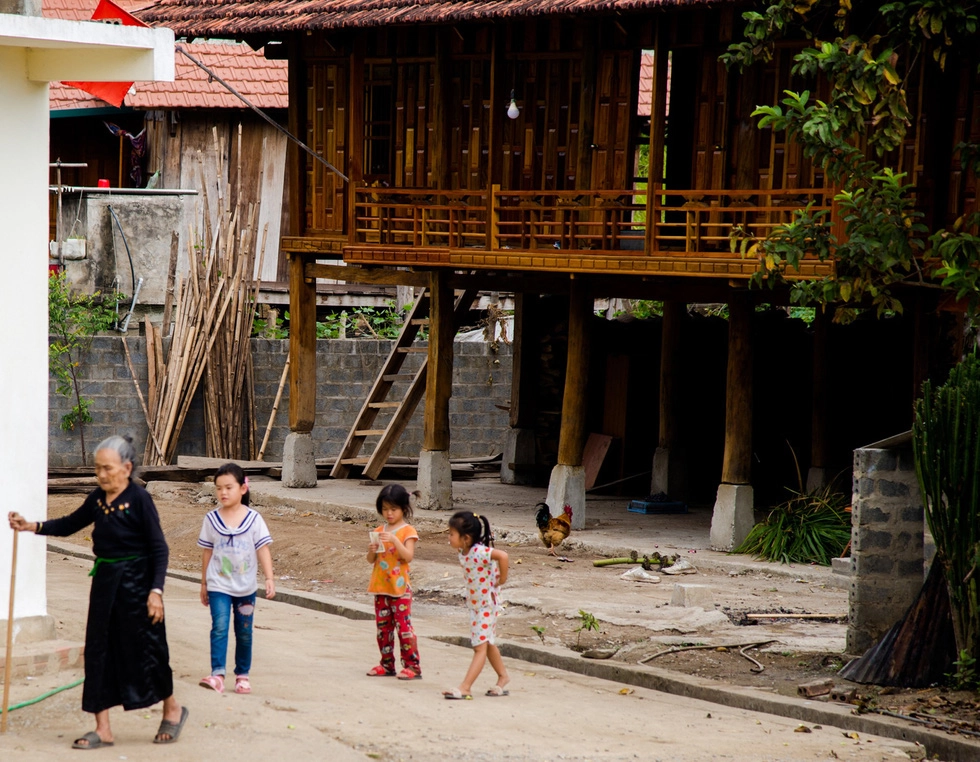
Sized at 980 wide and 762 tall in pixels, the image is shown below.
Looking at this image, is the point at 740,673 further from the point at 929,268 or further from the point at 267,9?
the point at 267,9

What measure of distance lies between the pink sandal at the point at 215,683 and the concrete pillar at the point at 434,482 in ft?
29.4

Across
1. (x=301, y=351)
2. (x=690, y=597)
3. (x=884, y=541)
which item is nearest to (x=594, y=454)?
(x=301, y=351)

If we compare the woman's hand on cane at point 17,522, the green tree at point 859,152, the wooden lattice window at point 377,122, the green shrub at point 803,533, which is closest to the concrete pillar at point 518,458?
the wooden lattice window at point 377,122

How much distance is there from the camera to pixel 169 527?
640 inches

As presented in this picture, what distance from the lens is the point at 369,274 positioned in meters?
17.6

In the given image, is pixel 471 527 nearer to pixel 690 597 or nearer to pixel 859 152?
pixel 690 597

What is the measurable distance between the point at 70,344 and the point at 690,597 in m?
11.1

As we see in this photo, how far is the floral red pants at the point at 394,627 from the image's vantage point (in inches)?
320

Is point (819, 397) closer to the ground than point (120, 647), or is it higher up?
higher up

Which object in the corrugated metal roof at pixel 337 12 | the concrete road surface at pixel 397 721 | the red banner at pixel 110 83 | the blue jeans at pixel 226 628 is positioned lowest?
the concrete road surface at pixel 397 721

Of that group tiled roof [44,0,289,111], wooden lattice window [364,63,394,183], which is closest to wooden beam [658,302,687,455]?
wooden lattice window [364,63,394,183]

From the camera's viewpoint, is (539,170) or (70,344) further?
(70,344)

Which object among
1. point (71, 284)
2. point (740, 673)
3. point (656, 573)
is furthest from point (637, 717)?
point (71, 284)

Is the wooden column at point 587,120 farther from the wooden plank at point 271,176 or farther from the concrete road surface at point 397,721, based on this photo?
the wooden plank at point 271,176
